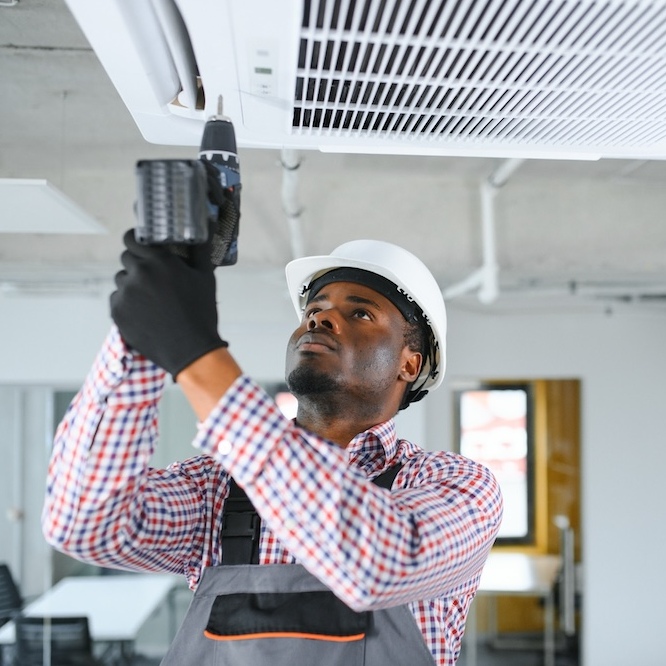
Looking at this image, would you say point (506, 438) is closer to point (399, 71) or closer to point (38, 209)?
point (38, 209)

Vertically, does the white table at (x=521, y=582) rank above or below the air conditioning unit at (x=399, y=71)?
below

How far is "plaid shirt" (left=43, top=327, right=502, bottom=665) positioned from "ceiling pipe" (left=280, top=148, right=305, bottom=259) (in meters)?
2.09

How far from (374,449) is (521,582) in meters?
4.77

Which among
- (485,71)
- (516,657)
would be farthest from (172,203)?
(516,657)

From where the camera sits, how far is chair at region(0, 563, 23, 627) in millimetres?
5102

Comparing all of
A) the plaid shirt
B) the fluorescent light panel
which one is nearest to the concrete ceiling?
the fluorescent light panel

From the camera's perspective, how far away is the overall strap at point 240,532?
3.71 feet

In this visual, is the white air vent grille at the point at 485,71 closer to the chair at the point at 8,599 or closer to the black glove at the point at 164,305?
the black glove at the point at 164,305

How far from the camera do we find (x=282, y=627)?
3.49 ft

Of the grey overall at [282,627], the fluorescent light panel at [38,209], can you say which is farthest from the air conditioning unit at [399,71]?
the fluorescent light panel at [38,209]

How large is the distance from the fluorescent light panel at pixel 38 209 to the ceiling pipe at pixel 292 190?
75 centimetres

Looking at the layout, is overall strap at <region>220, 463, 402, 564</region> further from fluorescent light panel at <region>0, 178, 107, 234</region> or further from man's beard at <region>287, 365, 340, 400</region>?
fluorescent light panel at <region>0, 178, 107, 234</region>

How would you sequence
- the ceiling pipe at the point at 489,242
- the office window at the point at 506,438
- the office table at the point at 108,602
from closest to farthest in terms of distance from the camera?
the ceiling pipe at the point at 489,242
the office table at the point at 108,602
the office window at the point at 506,438

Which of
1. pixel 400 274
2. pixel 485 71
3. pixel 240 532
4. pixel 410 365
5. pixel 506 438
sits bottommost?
pixel 506 438
